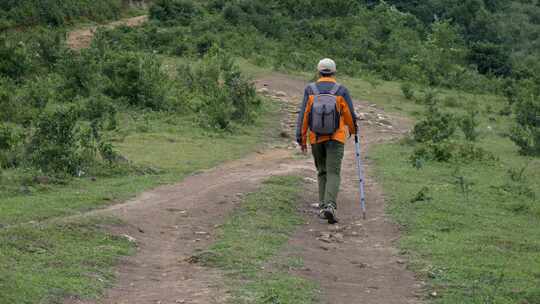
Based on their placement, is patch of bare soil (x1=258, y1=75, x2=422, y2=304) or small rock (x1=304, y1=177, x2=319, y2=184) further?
small rock (x1=304, y1=177, x2=319, y2=184)

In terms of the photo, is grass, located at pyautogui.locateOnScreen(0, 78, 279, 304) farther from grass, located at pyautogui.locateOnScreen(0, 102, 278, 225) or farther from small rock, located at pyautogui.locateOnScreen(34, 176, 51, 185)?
small rock, located at pyautogui.locateOnScreen(34, 176, 51, 185)

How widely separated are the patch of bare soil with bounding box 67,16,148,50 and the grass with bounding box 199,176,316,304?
16488mm

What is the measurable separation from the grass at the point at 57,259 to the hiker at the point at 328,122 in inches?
101

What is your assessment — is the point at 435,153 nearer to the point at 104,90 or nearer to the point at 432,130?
the point at 432,130

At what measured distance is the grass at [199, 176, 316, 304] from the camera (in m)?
7.14

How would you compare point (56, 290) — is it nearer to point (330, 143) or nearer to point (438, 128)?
point (330, 143)

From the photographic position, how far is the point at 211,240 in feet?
30.3

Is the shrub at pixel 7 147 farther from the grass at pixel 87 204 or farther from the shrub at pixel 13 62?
the shrub at pixel 13 62

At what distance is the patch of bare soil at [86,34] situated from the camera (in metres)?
27.4

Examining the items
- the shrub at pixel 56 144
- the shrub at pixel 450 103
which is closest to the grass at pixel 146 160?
the shrub at pixel 56 144

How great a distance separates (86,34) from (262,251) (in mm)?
22104

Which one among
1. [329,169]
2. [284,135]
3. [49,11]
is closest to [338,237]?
[329,169]

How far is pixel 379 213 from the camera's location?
36.8 ft

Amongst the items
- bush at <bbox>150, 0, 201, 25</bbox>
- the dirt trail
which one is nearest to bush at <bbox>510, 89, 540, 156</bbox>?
the dirt trail
